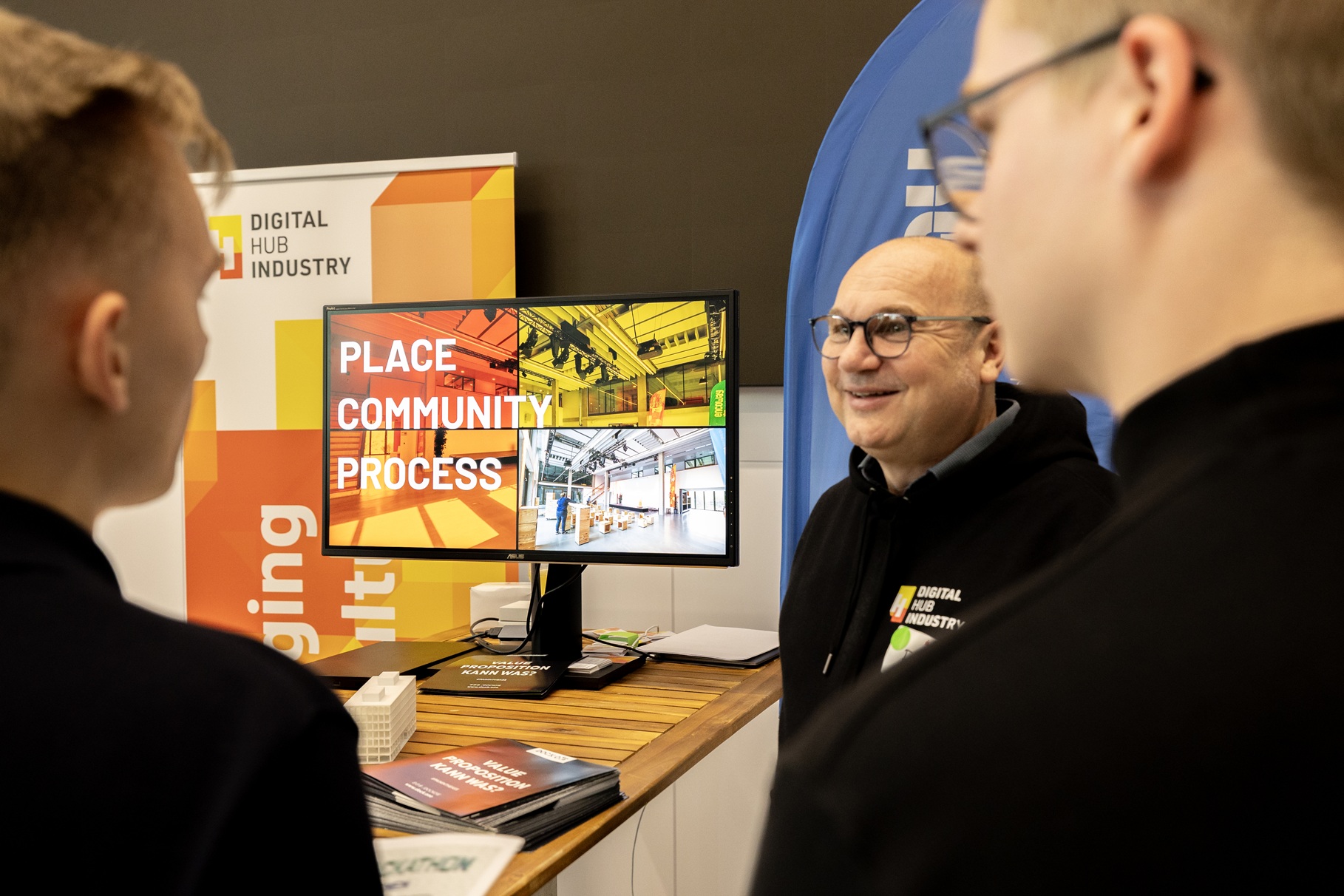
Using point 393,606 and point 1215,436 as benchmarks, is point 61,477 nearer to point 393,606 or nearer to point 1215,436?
point 1215,436

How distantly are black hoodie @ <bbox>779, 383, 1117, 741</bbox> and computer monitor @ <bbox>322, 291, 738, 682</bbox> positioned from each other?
298 mm

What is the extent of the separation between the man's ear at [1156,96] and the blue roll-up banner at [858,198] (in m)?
1.90

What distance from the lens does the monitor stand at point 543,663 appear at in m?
1.85

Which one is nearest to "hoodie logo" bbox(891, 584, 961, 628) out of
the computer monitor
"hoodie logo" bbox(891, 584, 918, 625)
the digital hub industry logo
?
"hoodie logo" bbox(891, 584, 918, 625)

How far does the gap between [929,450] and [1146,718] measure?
1.44m

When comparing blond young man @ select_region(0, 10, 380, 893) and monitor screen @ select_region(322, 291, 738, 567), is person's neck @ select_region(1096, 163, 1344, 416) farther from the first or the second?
monitor screen @ select_region(322, 291, 738, 567)

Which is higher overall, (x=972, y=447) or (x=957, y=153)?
(x=957, y=153)

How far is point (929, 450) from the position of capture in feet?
5.70

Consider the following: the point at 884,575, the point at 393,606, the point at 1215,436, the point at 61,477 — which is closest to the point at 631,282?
the point at 393,606

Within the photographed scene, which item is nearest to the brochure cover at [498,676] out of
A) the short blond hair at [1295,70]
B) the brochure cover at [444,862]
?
the brochure cover at [444,862]

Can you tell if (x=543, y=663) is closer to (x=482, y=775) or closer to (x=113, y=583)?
(x=482, y=775)

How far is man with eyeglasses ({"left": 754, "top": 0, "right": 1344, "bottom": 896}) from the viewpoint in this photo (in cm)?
32

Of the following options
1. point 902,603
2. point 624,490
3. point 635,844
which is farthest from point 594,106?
point 635,844

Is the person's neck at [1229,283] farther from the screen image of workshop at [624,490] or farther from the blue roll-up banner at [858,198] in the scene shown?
the blue roll-up banner at [858,198]
